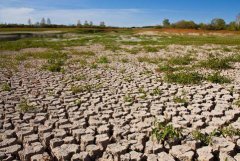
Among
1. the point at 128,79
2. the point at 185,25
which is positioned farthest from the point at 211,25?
the point at 128,79

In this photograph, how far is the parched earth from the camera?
4320 mm

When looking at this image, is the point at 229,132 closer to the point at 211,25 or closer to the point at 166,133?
the point at 166,133

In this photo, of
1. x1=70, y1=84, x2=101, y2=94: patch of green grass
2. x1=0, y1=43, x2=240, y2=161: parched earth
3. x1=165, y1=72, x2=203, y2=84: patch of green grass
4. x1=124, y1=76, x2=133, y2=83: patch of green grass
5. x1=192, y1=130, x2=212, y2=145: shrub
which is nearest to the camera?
x1=0, y1=43, x2=240, y2=161: parched earth

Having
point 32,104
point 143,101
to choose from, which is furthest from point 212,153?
point 32,104

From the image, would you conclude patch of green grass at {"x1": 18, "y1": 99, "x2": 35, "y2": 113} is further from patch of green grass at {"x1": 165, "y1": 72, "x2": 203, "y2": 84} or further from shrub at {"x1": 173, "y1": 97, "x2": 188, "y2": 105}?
patch of green grass at {"x1": 165, "y1": 72, "x2": 203, "y2": 84}

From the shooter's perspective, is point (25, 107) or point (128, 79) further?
point (128, 79)

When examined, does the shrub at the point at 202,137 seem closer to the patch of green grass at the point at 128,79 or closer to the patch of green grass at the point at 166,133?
the patch of green grass at the point at 166,133

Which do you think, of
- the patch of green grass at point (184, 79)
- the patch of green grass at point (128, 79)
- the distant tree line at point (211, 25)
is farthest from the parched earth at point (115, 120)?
the distant tree line at point (211, 25)

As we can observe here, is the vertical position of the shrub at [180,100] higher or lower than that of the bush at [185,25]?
lower

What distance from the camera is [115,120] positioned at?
18.7 feet

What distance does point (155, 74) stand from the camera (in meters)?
11.1

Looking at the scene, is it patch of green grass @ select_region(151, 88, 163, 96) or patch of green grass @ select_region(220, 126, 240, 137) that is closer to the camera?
patch of green grass @ select_region(220, 126, 240, 137)

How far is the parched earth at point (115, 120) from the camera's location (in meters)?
4.32

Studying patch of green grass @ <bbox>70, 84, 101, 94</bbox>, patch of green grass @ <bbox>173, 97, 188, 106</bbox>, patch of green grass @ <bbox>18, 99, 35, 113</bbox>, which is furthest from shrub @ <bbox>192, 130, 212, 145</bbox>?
patch of green grass @ <bbox>70, 84, 101, 94</bbox>
